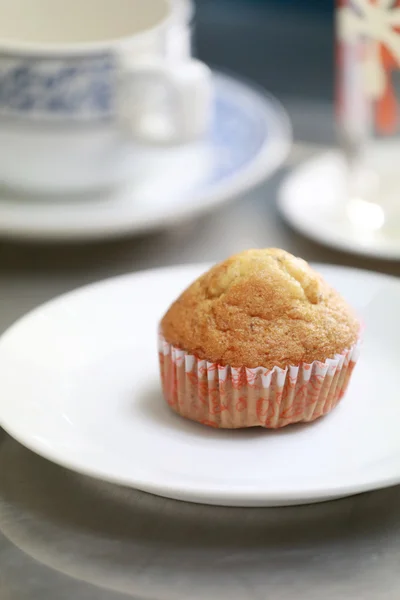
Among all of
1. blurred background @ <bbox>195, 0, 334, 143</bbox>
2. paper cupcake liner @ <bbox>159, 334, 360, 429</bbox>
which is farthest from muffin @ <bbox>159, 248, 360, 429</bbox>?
blurred background @ <bbox>195, 0, 334, 143</bbox>

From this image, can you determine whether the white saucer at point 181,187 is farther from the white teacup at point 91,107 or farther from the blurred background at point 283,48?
the blurred background at point 283,48

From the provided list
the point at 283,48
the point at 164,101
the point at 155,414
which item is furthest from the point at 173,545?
the point at 283,48

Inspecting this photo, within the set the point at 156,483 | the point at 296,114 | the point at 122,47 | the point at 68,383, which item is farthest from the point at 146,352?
the point at 296,114

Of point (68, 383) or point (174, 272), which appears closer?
point (68, 383)

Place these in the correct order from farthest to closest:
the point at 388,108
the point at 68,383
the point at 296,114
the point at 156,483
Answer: the point at 296,114
the point at 388,108
the point at 68,383
the point at 156,483

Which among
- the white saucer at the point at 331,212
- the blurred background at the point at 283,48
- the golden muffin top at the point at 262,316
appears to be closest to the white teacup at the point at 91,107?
the white saucer at the point at 331,212

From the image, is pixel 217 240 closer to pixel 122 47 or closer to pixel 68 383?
pixel 122 47

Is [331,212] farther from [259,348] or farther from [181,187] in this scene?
[259,348]
